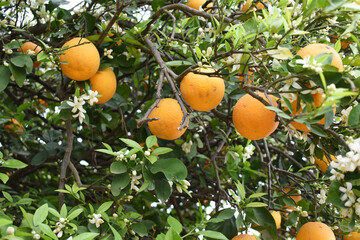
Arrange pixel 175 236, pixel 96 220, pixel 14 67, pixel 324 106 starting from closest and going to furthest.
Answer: pixel 324 106 < pixel 175 236 < pixel 96 220 < pixel 14 67

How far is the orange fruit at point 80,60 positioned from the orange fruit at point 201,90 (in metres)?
0.42

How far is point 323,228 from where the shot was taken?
155 cm

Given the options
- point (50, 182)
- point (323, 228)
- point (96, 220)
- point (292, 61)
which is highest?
point (292, 61)

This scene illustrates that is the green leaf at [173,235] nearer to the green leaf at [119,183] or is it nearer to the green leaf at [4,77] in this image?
the green leaf at [119,183]

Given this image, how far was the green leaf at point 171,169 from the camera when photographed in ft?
4.57

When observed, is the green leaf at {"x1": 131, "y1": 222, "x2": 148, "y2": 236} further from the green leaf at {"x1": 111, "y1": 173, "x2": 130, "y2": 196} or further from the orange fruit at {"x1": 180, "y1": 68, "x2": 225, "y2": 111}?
the orange fruit at {"x1": 180, "y1": 68, "x2": 225, "y2": 111}

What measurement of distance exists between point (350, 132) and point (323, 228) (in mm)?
416

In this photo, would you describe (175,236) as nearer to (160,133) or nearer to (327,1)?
(160,133)

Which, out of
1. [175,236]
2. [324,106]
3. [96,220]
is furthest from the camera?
[96,220]

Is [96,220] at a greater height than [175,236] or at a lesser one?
lesser

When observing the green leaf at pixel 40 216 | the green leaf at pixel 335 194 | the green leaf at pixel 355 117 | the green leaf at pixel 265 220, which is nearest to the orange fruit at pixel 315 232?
the green leaf at pixel 265 220

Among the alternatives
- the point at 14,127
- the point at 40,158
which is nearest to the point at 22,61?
the point at 40,158

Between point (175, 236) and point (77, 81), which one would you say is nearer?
point (175, 236)

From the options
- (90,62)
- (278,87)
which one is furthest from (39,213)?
(278,87)
